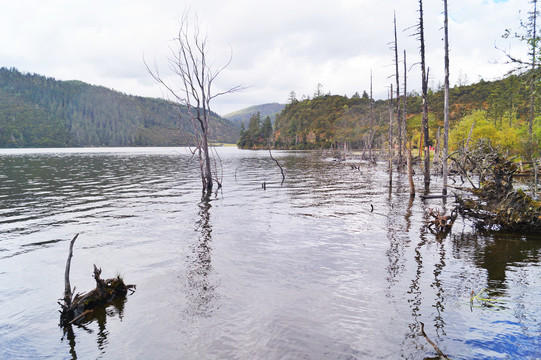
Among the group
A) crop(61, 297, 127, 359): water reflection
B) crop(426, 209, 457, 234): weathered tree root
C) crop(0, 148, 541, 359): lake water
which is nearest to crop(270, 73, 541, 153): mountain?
crop(426, 209, 457, 234): weathered tree root

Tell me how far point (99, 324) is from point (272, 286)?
4587 mm

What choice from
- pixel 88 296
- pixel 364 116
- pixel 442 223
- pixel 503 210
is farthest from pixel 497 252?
pixel 364 116

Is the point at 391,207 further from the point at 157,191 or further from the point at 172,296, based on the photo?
the point at 157,191

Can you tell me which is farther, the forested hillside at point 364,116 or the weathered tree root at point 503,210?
the forested hillside at point 364,116

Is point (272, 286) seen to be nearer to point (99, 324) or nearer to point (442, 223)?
point (99, 324)

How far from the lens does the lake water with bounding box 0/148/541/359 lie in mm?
6359

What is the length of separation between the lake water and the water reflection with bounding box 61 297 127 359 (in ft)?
0.14

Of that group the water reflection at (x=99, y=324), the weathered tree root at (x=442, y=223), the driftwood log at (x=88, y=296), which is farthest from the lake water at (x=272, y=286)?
the weathered tree root at (x=442, y=223)

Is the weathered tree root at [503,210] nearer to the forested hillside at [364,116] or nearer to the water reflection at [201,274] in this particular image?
the water reflection at [201,274]

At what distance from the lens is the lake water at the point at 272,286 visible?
6.36 m

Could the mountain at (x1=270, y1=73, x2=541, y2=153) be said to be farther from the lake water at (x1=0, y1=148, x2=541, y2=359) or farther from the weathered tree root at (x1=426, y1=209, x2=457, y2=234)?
the lake water at (x1=0, y1=148, x2=541, y2=359)

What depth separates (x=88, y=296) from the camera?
8.00 meters

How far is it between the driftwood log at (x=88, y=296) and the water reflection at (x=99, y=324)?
6.8 inches

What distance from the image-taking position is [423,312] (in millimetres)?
7367
